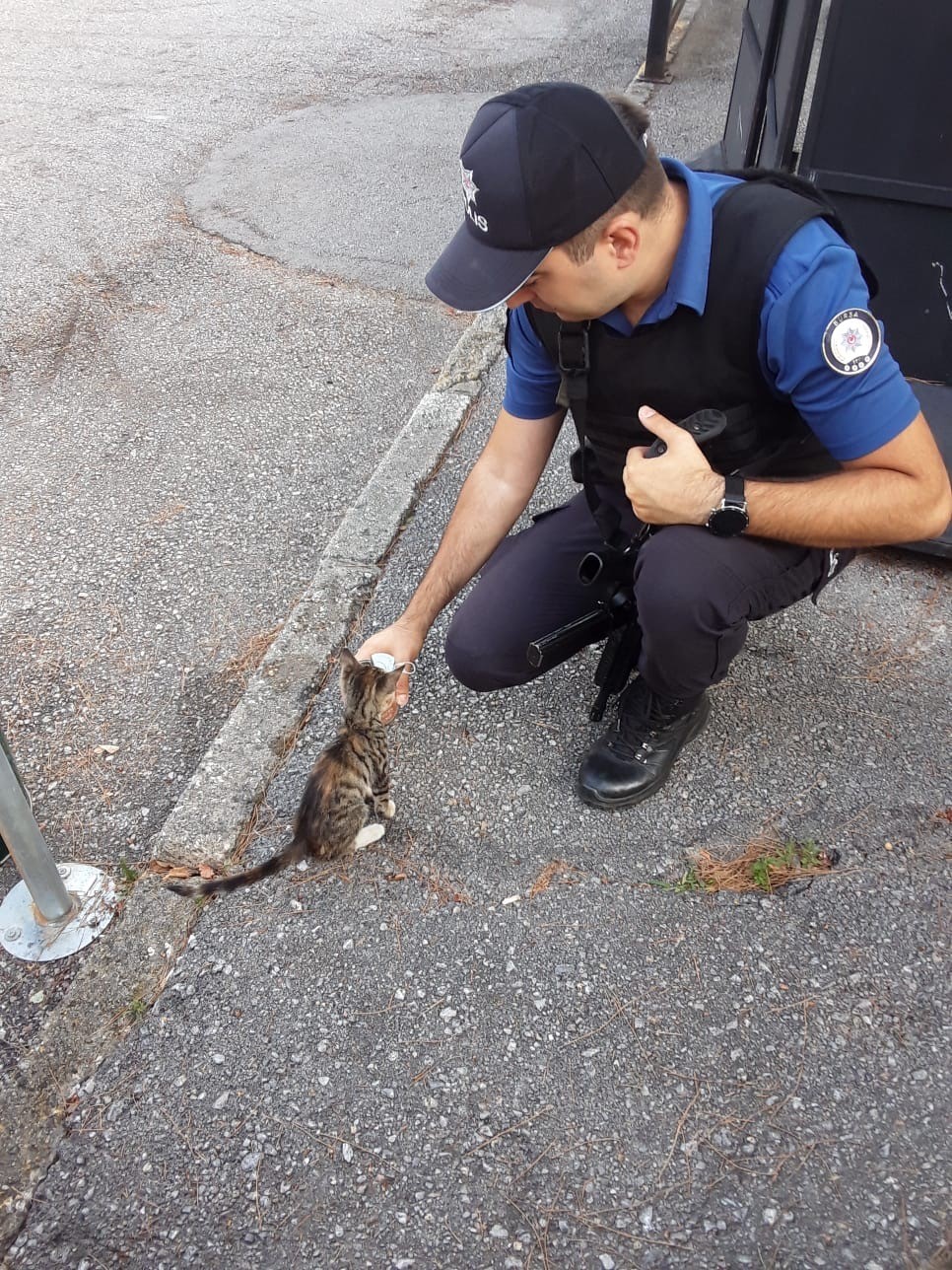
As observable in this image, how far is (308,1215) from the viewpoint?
6.41 feet

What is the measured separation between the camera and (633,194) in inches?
82.0

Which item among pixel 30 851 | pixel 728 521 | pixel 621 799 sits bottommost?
pixel 621 799

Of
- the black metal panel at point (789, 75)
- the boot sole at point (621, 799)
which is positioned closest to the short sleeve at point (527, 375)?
the boot sole at point (621, 799)

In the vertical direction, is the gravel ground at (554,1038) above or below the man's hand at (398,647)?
below

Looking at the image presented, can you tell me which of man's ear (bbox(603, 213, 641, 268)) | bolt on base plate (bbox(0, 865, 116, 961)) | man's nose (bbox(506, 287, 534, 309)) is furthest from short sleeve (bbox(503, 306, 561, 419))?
bolt on base plate (bbox(0, 865, 116, 961))

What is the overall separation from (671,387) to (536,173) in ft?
2.00

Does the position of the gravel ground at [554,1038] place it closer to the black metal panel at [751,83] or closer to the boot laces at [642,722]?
the boot laces at [642,722]

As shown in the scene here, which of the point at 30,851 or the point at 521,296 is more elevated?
the point at 521,296

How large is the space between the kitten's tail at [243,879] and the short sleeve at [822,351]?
1.66m

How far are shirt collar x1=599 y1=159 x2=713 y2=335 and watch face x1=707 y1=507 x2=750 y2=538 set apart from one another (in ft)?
1.51

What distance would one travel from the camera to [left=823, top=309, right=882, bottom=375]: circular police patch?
2.04m

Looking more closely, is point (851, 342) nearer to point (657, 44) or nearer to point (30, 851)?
point (30, 851)

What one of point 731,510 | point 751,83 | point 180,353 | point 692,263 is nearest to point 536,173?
point 692,263

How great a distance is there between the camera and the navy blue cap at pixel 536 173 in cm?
198
